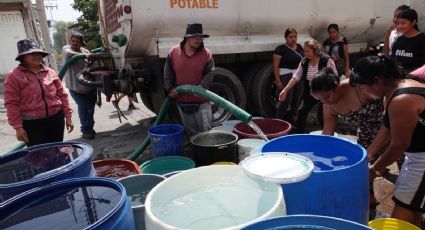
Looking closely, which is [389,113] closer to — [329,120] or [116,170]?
[329,120]

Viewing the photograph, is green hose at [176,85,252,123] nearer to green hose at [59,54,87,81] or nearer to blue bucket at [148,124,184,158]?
blue bucket at [148,124,184,158]

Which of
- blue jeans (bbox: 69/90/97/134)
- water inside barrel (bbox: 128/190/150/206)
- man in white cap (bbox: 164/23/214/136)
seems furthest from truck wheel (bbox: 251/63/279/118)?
water inside barrel (bbox: 128/190/150/206)

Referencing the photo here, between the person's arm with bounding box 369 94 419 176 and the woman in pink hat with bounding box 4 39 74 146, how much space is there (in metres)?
3.05

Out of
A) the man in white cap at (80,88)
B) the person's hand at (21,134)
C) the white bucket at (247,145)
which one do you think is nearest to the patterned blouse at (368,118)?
the white bucket at (247,145)

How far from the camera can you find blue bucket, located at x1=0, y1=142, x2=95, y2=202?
1299 mm

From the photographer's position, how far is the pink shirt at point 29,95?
2.97 meters

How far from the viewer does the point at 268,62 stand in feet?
17.8

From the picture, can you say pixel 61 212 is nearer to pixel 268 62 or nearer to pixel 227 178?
pixel 227 178

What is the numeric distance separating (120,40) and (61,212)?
→ 145 inches

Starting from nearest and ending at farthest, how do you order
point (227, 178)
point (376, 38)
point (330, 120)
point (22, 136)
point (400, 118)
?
point (227, 178), point (400, 118), point (330, 120), point (22, 136), point (376, 38)

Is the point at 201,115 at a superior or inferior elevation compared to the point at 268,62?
inferior

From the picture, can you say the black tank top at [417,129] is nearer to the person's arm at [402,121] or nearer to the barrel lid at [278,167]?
the person's arm at [402,121]

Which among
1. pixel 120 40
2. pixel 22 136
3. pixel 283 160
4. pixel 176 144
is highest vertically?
pixel 120 40

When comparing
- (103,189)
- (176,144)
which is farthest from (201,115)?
(103,189)
